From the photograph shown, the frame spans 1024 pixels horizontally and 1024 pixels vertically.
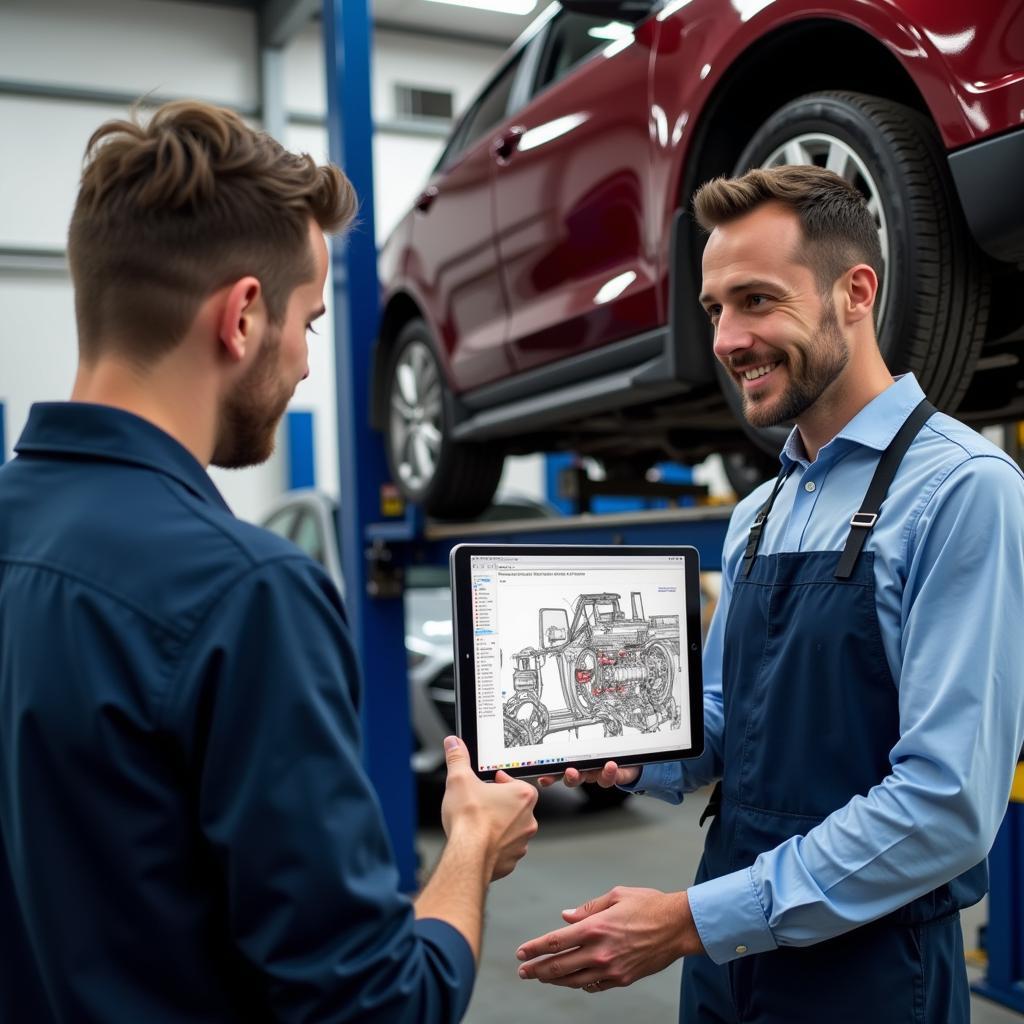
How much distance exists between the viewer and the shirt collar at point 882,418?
1404 millimetres

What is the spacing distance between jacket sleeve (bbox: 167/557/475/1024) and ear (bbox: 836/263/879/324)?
0.91 m

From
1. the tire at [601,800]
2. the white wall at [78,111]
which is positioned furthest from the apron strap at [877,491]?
the white wall at [78,111]

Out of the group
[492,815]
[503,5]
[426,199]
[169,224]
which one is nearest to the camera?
[169,224]

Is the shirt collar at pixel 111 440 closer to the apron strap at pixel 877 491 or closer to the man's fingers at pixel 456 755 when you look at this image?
the man's fingers at pixel 456 755

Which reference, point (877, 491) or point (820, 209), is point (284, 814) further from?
point (820, 209)

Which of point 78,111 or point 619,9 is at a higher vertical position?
point 78,111

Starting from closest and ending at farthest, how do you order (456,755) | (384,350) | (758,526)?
(456,755) → (758,526) → (384,350)

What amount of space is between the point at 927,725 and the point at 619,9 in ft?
6.50

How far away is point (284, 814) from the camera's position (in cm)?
82

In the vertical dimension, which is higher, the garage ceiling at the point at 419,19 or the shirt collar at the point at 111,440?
the garage ceiling at the point at 419,19

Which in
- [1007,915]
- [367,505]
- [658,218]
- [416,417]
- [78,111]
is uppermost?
[78,111]

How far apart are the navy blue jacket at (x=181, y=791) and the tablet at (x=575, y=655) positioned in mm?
499

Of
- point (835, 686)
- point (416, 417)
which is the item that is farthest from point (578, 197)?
point (835, 686)

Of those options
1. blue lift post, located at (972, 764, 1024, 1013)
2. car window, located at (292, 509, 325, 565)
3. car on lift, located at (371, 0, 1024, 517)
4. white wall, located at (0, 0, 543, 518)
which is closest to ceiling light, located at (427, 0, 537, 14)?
white wall, located at (0, 0, 543, 518)
